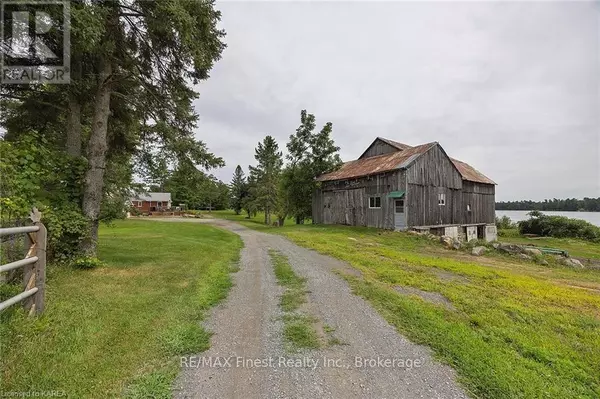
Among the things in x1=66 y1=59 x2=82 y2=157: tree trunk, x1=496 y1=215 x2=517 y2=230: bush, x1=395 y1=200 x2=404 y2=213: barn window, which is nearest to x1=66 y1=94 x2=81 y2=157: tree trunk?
x1=66 y1=59 x2=82 y2=157: tree trunk

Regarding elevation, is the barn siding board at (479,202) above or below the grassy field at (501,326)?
above

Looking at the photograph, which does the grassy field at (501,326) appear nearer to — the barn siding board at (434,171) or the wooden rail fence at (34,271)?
the wooden rail fence at (34,271)

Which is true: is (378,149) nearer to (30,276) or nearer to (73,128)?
(73,128)

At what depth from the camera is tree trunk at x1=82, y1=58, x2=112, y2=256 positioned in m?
7.64

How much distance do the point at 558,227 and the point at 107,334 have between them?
43.7m

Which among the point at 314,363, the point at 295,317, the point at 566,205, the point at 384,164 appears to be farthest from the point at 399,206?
the point at 566,205

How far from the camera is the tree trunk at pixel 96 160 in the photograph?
7.64 meters

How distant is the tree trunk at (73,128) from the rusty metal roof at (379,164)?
17.8 meters

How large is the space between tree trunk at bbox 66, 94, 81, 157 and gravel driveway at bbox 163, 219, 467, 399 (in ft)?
22.7

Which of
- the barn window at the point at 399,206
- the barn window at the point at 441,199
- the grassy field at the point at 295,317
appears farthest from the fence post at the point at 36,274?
the barn window at the point at 441,199

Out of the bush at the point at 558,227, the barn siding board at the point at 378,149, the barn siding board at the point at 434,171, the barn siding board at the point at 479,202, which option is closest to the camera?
the barn siding board at the point at 434,171

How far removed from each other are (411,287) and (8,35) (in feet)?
34.6

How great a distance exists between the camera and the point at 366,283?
6.79 m

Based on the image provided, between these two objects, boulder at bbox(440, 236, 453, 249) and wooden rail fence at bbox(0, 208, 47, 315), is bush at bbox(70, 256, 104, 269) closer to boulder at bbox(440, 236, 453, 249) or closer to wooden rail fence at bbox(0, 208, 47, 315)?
wooden rail fence at bbox(0, 208, 47, 315)
